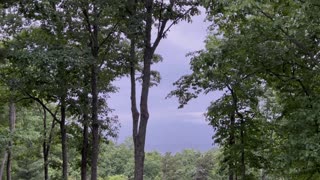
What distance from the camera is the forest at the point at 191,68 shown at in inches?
288

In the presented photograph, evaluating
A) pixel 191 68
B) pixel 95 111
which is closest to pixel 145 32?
pixel 191 68

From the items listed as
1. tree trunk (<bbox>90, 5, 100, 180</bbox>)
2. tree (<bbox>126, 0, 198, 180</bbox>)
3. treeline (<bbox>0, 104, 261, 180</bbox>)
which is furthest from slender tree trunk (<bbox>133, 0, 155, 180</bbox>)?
treeline (<bbox>0, 104, 261, 180</bbox>)

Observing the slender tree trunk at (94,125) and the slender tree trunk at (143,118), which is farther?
the slender tree trunk at (94,125)

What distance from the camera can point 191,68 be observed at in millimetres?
10711

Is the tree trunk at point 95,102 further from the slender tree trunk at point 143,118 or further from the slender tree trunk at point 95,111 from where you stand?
the slender tree trunk at point 143,118

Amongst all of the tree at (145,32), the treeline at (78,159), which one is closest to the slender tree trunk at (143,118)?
the tree at (145,32)

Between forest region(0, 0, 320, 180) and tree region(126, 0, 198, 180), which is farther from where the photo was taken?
tree region(126, 0, 198, 180)

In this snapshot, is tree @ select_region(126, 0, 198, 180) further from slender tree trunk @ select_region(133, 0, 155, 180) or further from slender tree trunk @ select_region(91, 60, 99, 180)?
slender tree trunk @ select_region(91, 60, 99, 180)

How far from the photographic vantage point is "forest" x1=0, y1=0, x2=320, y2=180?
7312mm

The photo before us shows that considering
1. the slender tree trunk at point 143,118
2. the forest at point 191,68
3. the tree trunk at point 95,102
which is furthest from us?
the tree trunk at point 95,102

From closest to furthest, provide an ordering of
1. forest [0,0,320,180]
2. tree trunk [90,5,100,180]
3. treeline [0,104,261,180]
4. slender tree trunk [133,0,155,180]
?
forest [0,0,320,180] → slender tree trunk [133,0,155,180] → tree trunk [90,5,100,180] → treeline [0,104,261,180]

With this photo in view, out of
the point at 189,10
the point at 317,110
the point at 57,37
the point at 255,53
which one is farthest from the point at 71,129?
the point at 317,110

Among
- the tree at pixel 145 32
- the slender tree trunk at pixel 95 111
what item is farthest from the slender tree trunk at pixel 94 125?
the tree at pixel 145 32

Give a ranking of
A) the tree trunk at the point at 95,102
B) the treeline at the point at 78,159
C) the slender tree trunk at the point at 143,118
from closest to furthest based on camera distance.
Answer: the slender tree trunk at the point at 143,118 → the tree trunk at the point at 95,102 → the treeline at the point at 78,159
